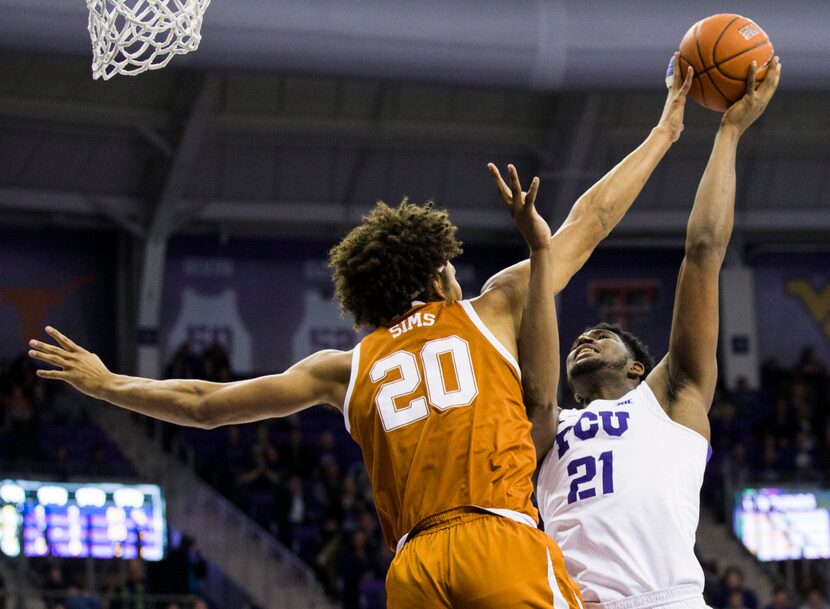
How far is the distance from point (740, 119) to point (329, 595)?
11.3 metres

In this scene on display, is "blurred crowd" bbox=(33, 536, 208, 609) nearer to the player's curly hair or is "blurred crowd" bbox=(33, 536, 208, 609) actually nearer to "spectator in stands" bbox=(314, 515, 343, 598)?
"spectator in stands" bbox=(314, 515, 343, 598)

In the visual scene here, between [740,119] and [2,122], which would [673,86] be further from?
[2,122]

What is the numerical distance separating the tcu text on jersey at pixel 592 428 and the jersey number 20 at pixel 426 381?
33.9 inches

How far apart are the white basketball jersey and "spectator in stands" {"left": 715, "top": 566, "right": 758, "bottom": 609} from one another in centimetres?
1086

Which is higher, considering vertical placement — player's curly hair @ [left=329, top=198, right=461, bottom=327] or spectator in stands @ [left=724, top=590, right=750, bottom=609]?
player's curly hair @ [left=329, top=198, right=461, bottom=327]

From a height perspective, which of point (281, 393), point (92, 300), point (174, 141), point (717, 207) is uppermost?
point (174, 141)

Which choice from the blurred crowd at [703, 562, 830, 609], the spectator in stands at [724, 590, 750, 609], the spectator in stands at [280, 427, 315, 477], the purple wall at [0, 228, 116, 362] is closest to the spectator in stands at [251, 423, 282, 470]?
the spectator in stands at [280, 427, 315, 477]

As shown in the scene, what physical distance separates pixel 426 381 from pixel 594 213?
0.92 m

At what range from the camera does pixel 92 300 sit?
793 inches

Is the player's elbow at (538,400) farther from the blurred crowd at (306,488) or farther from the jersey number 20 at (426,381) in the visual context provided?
the blurred crowd at (306,488)

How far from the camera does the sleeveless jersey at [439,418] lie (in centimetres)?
342

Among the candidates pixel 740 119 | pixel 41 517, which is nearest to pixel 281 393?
pixel 740 119

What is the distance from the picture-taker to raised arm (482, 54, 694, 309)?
378cm

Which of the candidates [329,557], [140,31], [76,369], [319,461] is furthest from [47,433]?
[76,369]
